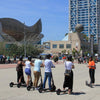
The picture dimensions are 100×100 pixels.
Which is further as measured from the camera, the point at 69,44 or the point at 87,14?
the point at 87,14

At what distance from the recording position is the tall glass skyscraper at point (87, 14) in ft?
516

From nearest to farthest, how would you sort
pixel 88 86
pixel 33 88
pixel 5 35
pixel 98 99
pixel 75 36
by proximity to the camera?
pixel 98 99 → pixel 33 88 → pixel 88 86 → pixel 75 36 → pixel 5 35

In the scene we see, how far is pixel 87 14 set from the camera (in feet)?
524

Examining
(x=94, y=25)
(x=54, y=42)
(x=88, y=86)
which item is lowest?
(x=88, y=86)

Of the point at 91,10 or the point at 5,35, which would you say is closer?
the point at 5,35

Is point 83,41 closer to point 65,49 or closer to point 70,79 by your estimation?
point 65,49

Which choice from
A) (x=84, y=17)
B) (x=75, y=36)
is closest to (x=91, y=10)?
(x=84, y=17)

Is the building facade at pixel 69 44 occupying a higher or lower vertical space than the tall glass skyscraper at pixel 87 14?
lower

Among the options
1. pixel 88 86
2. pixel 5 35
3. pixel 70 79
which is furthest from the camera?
pixel 5 35

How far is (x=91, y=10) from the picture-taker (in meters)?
159

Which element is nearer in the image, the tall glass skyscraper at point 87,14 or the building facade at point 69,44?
the building facade at point 69,44

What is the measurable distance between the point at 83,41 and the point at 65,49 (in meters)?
8.49

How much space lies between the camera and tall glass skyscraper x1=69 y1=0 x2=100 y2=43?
516ft

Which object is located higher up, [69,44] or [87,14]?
[87,14]
